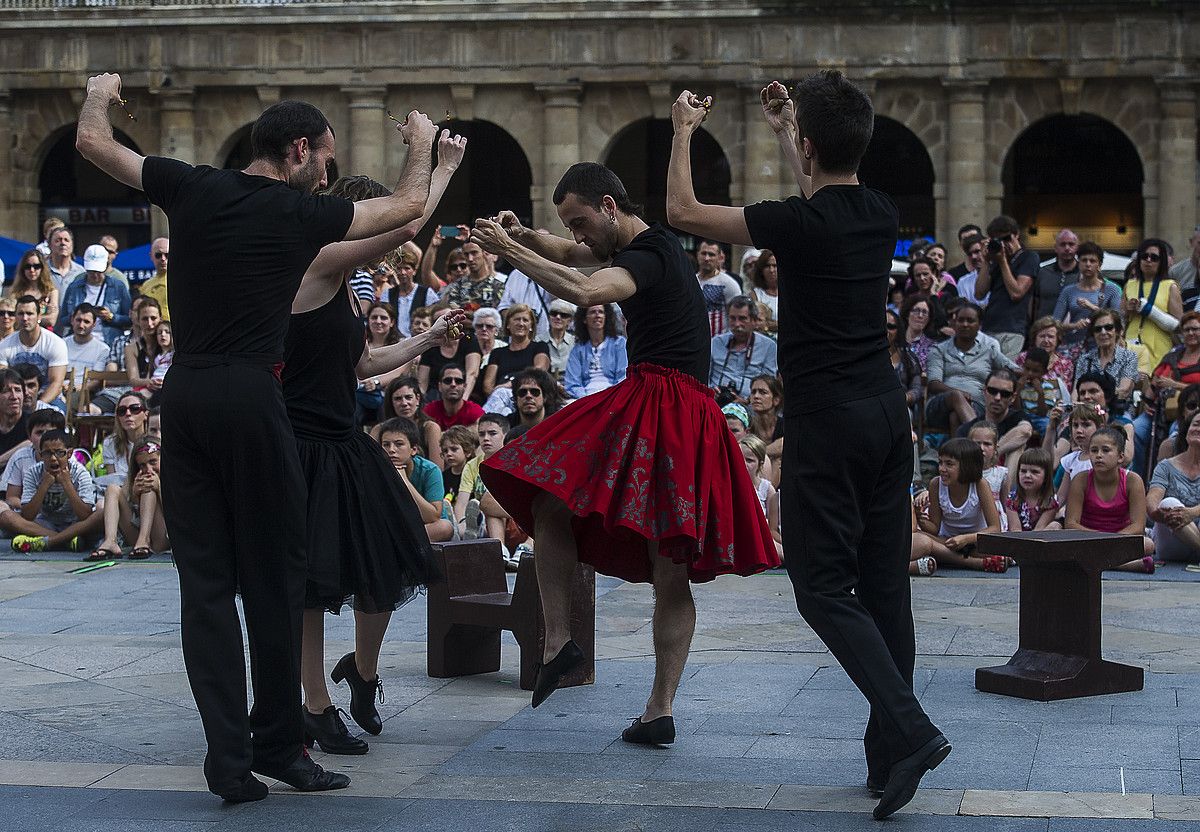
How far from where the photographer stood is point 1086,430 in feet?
39.7

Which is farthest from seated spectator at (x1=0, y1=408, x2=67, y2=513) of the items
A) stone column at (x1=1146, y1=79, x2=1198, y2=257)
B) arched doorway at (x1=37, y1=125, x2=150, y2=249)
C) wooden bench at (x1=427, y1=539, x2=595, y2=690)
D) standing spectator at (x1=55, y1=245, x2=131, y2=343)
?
arched doorway at (x1=37, y1=125, x2=150, y2=249)

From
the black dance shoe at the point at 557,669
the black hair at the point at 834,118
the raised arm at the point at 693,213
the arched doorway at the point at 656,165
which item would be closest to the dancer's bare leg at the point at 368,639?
the black dance shoe at the point at 557,669

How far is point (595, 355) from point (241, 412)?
896 cm

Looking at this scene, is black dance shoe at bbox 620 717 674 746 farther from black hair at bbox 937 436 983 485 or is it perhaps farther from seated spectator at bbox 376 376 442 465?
seated spectator at bbox 376 376 442 465

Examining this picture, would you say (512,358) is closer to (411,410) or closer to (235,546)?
(411,410)

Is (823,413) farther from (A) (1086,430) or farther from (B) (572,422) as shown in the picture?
(A) (1086,430)

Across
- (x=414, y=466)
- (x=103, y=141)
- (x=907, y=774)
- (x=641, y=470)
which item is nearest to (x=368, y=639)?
(x=641, y=470)

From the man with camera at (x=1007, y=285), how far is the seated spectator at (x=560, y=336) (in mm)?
3614

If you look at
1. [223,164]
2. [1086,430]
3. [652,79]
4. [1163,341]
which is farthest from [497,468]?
[223,164]

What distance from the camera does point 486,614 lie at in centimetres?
749

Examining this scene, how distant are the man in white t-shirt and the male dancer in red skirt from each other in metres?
9.99

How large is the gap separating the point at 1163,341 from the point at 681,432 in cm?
938

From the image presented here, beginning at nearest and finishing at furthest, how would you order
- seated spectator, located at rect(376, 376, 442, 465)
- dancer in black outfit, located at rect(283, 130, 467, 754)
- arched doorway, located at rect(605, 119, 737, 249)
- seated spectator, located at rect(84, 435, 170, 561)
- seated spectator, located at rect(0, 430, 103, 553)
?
dancer in black outfit, located at rect(283, 130, 467, 754)
seated spectator, located at rect(84, 435, 170, 561)
seated spectator, located at rect(376, 376, 442, 465)
seated spectator, located at rect(0, 430, 103, 553)
arched doorway, located at rect(605, 119, 737, 249)

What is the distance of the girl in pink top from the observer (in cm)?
1131
